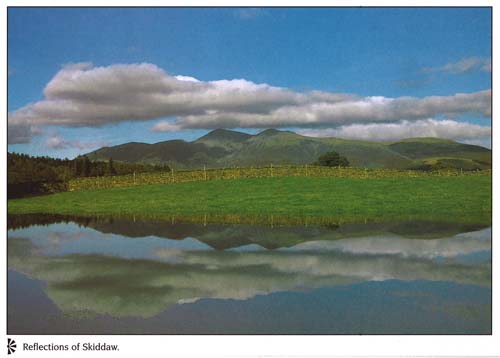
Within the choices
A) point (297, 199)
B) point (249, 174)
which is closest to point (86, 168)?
point (249, 174)

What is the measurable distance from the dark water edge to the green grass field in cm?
902

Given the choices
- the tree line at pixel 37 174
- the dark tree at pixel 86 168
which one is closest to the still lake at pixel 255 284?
the tree line at pixel 37 174

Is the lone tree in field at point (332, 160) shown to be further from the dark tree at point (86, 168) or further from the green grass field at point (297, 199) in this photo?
the dark tree at point (86, 168)

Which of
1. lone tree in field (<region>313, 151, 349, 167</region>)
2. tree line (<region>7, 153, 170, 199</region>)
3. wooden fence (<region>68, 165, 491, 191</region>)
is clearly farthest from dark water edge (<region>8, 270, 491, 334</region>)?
lone tree in field (<region>313, 151, 349, 167</region>)

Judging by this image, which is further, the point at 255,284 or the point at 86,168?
the point at 86,168

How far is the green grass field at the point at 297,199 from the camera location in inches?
824

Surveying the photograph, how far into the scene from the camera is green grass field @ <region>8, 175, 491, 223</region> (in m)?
20.9

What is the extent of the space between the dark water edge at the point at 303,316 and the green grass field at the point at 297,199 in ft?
29.6

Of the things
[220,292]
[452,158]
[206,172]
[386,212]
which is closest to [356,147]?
[452,158]

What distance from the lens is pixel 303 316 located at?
925 cm

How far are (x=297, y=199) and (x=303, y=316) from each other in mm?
16968
